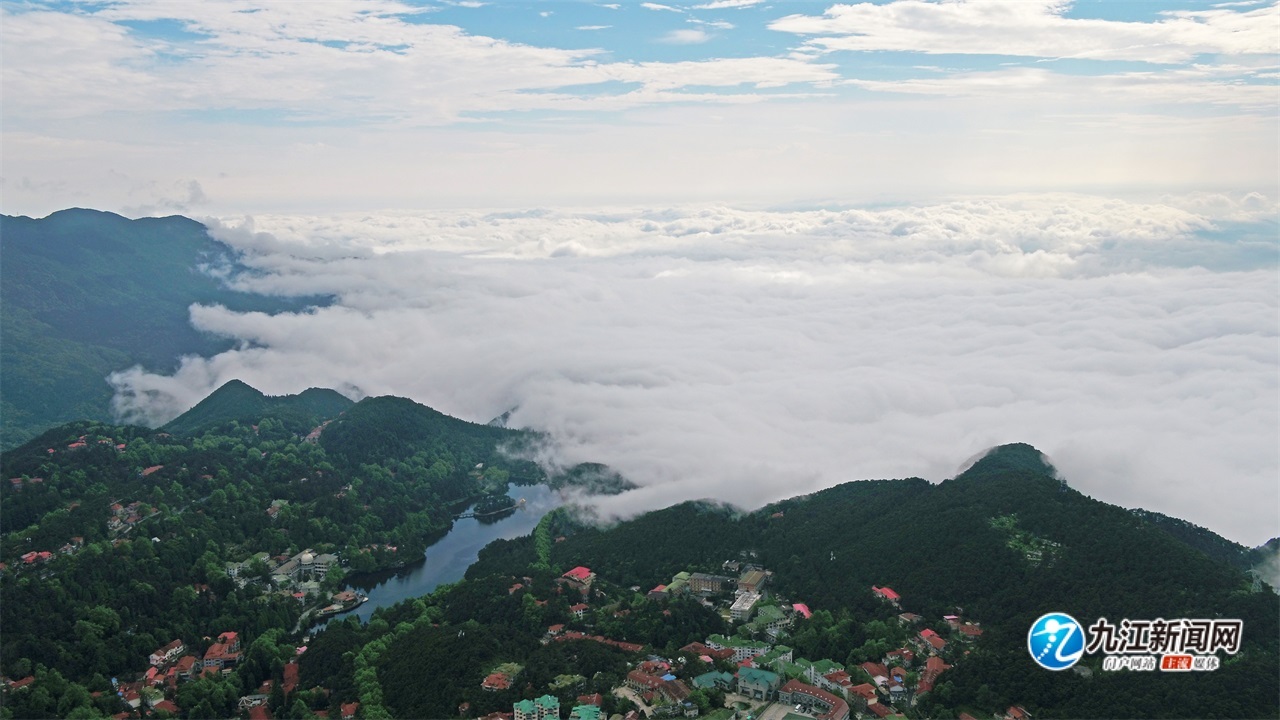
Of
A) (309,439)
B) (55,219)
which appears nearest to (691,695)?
(309,439)

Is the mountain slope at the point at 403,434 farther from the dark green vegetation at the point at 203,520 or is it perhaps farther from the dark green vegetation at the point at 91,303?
the dark green vegetation at the point at 91,303

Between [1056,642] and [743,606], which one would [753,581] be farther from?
[1056,642]

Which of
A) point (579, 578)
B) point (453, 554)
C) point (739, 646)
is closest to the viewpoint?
point (739, 646)

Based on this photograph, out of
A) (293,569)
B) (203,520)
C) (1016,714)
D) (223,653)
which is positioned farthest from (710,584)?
(203,520)

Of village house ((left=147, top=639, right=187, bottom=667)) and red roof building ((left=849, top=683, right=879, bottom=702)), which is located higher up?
red roof building ((left=849, top=683, right=879, bottom=702))

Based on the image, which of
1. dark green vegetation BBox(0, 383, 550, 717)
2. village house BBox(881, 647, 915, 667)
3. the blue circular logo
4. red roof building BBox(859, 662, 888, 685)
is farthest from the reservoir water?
the blue circular logo

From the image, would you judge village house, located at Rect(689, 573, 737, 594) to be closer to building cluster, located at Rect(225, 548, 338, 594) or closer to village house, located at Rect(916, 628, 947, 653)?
village house, located at Rect(916, 628, 947, 653)
